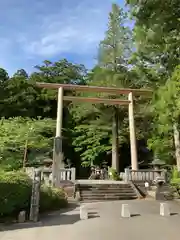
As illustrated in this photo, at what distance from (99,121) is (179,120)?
1213cm

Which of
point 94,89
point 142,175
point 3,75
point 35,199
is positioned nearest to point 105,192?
point 142,175

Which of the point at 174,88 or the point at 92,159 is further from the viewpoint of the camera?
the point at 92,159

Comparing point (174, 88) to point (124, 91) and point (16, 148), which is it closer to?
point (124, 91)

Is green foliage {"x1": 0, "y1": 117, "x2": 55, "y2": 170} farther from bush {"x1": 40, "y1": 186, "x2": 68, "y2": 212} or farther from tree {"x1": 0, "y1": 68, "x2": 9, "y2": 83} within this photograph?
tree {"x1": 0, "y1": 68, "x2": 9, "y2": 83}

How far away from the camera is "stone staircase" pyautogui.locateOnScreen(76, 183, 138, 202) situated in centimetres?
1452

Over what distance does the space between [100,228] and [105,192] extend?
7546mm

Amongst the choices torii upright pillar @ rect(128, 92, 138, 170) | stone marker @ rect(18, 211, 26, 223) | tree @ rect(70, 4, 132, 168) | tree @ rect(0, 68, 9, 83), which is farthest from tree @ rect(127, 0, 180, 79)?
tree @ rect(0, 68, 9, 83)

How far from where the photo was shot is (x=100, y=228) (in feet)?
25.3

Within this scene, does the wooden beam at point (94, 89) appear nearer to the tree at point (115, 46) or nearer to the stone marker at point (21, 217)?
the tree at point (115, 46)

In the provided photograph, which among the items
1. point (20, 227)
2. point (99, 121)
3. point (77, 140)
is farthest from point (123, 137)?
point (20, 227)

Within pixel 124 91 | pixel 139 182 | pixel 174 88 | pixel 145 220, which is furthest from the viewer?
pixel 124 91

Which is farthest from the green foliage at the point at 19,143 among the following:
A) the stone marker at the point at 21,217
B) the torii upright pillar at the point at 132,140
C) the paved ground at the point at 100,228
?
the paved ground at the point at 100,228

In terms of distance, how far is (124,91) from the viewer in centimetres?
2136

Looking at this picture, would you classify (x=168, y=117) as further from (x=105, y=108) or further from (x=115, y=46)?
(x=115, y=46)
